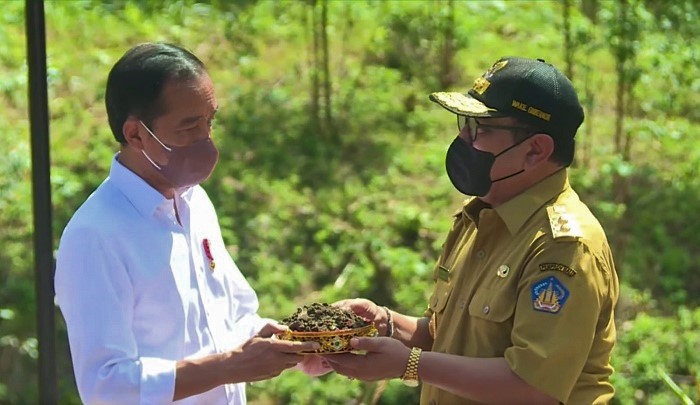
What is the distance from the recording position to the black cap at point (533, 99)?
315 cm

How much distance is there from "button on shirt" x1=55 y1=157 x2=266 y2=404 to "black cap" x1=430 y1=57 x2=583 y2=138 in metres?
0.93

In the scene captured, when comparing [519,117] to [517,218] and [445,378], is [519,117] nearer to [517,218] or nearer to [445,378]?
[517,218]

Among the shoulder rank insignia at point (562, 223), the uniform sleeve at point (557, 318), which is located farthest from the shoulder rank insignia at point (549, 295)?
the shoulder rank insignia at point (562, 223)

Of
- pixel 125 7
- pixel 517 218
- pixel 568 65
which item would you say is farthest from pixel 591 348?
pixel 125 7

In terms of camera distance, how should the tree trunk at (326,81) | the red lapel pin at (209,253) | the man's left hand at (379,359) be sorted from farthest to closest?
1. the tree trunk at (326,81)
2. the red lapel pin at (209,253)
3. the man's left hand at (379,359)

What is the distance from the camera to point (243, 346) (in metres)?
3.17

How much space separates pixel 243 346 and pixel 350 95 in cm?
563

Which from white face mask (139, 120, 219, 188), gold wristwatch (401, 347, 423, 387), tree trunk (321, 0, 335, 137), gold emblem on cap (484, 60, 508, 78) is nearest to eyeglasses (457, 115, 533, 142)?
gold emblem on cap (484, 60, 508, 78)

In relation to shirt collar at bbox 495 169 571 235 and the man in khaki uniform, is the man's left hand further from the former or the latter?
shirt collar at bbox 495 169 571 235

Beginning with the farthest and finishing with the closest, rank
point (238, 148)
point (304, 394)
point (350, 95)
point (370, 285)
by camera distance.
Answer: point (350, 95), point (238, 148), point (370, 285), point (304, 394)

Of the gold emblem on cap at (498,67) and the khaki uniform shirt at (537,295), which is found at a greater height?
the gold emblem on cap at (498,67)

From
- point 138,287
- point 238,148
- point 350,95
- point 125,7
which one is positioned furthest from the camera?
point 125,7

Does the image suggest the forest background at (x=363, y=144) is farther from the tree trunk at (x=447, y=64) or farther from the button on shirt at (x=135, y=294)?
the button on shirt at (x=135, y=294)

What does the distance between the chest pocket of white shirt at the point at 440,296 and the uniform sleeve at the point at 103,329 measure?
0.85m
